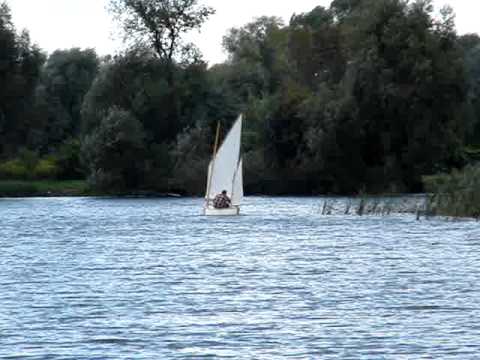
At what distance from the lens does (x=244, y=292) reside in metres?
27.8

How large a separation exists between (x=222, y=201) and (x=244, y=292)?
3319cm

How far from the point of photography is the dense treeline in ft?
264

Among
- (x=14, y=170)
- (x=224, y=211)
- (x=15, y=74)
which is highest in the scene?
(x=15, y=74)

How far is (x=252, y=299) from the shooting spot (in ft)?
86.8

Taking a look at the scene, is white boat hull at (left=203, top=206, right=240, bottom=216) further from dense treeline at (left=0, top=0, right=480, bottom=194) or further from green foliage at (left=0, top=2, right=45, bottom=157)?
green foliage at (left=0, top=2, right=45, bottom=157)

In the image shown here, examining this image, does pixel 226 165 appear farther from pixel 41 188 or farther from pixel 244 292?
pixel 244 292

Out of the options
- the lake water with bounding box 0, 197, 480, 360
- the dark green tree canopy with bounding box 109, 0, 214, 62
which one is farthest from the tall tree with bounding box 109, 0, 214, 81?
the lake water with bounding box 0, 197, 480, 360

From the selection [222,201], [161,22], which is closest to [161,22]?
[161,22]

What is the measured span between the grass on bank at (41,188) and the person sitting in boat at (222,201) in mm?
29918

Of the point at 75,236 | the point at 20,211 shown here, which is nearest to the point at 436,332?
the point at 75,236

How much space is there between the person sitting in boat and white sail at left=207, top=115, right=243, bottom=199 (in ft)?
2.87

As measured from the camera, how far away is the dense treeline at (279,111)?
80.4m

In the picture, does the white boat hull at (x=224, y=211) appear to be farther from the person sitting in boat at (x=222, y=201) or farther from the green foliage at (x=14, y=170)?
the green foliage at (x=14, y=170)

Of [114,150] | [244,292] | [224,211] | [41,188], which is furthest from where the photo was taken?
[41,188]
